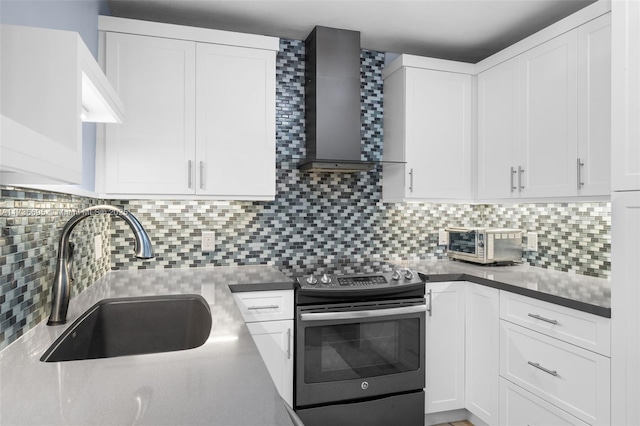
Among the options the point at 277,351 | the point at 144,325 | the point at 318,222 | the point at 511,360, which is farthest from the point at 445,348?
the point at 144,325

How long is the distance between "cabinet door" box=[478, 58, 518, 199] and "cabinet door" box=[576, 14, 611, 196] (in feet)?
1.42

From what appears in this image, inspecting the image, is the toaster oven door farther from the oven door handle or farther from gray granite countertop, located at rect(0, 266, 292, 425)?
gray granite countertop, located at rect(0, 266, 292, 425)

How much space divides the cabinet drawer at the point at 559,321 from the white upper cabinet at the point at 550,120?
0.63 metres

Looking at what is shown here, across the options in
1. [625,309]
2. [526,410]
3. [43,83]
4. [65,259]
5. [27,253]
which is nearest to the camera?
[43,83]

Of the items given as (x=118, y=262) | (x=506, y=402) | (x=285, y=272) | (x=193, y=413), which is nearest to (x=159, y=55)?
(x=118, y=262)

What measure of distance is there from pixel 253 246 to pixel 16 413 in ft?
6.46

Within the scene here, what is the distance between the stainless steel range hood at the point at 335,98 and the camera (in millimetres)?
2605

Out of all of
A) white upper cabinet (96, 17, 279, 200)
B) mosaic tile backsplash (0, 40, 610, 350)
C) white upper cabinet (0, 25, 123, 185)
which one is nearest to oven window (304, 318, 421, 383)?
mosaic tile backsplash (0, 40, 610, 350)

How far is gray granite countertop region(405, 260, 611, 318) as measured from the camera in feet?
5.88

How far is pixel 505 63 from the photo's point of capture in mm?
2598

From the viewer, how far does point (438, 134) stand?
2.78m

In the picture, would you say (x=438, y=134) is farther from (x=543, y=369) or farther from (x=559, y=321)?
(x=543, y=369)

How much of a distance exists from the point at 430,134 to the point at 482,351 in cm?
140

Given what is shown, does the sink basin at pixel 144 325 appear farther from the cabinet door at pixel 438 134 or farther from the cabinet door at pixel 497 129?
the cabinet door at pixel 497 129
